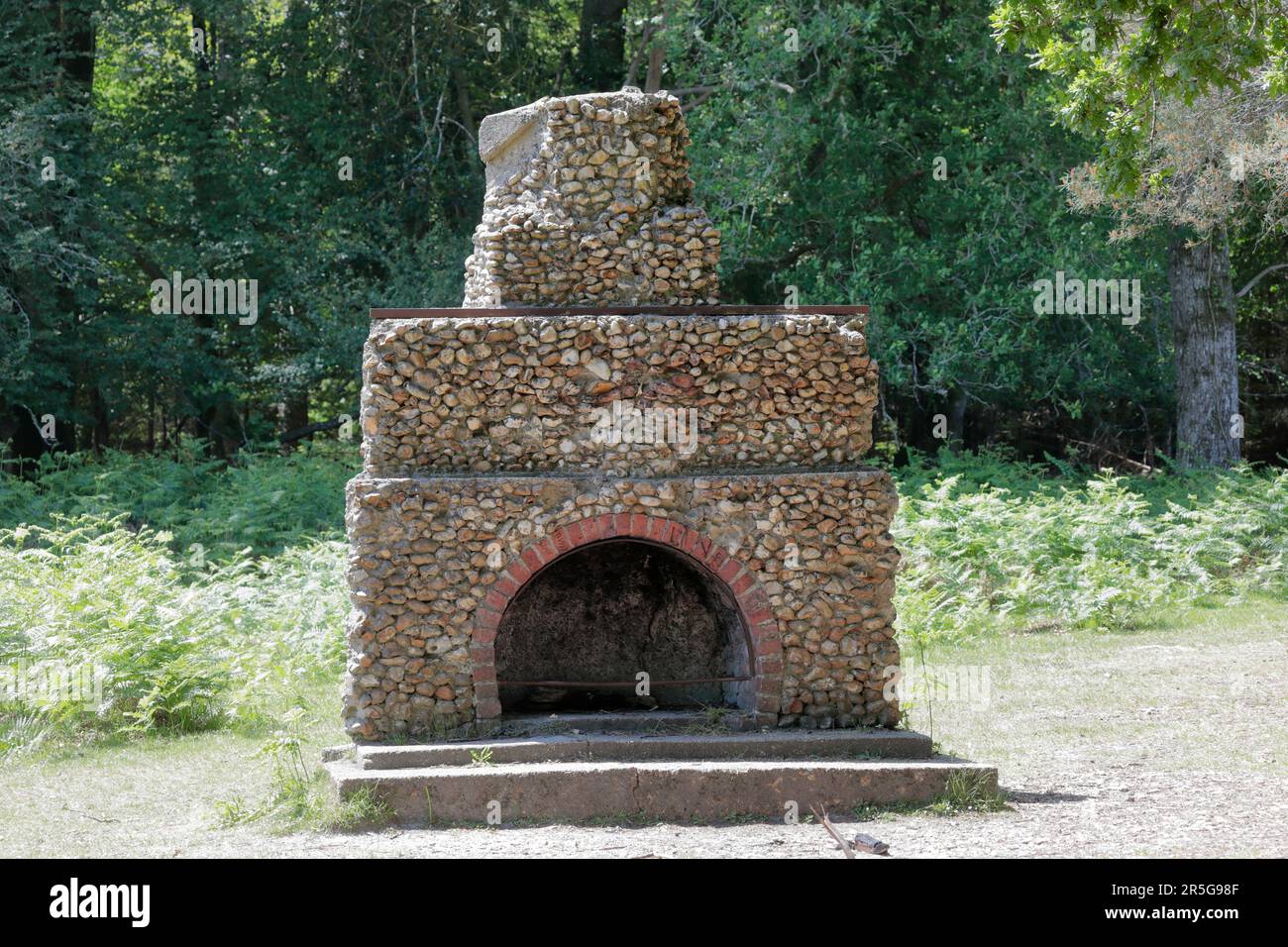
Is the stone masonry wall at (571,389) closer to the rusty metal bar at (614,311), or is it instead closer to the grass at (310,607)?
the rusty metal bar at (614,311)

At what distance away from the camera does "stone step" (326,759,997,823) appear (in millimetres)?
8383

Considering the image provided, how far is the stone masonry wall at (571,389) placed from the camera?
912 centimetres

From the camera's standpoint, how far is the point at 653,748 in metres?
8.97

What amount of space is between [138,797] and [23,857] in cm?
186

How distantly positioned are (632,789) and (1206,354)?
16.4 m

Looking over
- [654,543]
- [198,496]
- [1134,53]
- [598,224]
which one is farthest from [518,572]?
[198,496]

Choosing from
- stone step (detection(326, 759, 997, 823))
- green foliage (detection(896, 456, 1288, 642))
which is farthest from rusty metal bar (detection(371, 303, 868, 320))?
green foliage (detection(896, 456, 1288, 642))

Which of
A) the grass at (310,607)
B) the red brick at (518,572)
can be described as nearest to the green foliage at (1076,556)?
the grass at (310,607)

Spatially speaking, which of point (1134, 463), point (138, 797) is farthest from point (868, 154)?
point (138, 797)

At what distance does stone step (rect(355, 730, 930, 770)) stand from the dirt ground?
57 centimetres

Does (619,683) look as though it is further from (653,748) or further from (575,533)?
(575,533)

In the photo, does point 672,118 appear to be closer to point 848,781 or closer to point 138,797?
point 848,781

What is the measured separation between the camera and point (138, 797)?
9469 mm

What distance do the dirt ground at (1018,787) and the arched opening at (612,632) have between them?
6.42 feet
